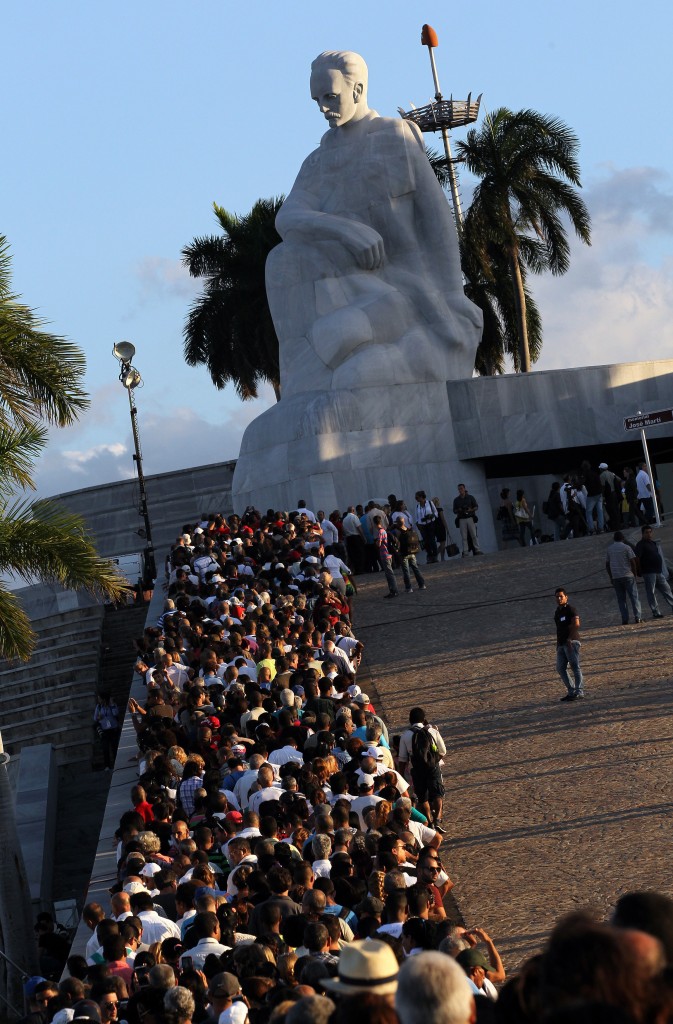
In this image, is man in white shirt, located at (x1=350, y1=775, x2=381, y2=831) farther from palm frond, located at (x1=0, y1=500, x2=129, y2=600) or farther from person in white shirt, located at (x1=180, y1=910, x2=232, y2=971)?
palm frond, located at (x1=0, y1=500, x2=129, y2=600)

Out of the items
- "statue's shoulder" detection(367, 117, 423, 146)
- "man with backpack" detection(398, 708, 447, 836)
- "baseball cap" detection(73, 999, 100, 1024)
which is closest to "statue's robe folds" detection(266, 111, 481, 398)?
"statue's shoulder" detection(367, 117, 423, 146)

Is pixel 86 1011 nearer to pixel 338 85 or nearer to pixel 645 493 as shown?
pixel 645 493

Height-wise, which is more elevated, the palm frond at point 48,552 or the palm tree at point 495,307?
the palm tree at point 495,307

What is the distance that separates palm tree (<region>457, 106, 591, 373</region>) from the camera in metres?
34.5

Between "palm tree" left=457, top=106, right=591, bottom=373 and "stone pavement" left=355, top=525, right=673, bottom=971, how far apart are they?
16.2 meters

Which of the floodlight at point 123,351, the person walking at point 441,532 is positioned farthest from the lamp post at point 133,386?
the person walking at point 441,532

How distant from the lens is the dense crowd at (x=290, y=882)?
10.9 feet

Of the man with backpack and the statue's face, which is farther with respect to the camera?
the statue's face

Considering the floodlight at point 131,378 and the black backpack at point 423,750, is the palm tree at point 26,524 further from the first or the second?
the floodlight at point 131,378

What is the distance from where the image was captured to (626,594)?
15859 millimetres

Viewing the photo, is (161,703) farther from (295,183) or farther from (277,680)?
(295,183)

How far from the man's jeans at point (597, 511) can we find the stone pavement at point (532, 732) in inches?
113

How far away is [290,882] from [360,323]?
1965 cm

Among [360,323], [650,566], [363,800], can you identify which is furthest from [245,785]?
[360,323]
